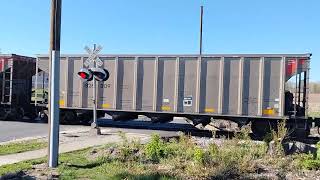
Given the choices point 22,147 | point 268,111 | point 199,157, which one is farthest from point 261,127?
point 199,157

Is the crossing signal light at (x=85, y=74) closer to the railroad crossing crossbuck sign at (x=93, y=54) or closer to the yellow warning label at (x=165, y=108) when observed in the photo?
the railroad crossing crossbuck sign at (x=93, y=54)

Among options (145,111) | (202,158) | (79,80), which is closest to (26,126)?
(79,80)

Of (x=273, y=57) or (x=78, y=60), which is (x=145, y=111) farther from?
(x=273, y=57)

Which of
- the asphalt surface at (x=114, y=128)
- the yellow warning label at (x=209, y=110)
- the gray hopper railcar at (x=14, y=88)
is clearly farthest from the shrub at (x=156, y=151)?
the gray hopper railcar at (x=14, y=88)

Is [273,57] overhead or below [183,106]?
overhead

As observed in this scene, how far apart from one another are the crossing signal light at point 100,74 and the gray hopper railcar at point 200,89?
8.0 inches

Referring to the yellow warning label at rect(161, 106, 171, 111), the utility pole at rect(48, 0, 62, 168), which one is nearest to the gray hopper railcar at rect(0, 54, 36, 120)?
the yellow warning label at rect(161, 106, 171, 111)

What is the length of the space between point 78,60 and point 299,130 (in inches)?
409

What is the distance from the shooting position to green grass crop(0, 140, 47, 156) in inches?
496

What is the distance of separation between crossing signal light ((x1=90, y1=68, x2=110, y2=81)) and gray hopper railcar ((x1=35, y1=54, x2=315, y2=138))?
204 millimetres

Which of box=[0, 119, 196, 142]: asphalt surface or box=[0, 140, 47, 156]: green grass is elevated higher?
box=[0, 140, 47, 156]: green grass

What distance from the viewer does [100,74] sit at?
776 inches

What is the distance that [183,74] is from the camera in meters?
19.9

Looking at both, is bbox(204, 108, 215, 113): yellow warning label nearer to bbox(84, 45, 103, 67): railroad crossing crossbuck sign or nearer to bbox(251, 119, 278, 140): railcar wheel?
bbox(251, 119, 278, 140): railcar wheel
